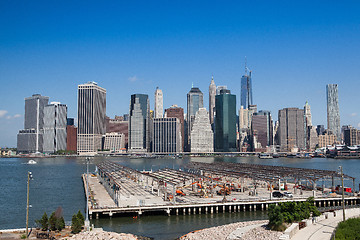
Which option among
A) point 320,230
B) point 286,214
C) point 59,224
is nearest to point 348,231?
point 320,230

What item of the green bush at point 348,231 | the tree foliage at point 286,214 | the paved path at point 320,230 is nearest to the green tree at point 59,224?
the tree foliage at point 286,214

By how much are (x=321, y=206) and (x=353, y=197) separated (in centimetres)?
721

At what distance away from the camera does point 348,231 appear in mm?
32156

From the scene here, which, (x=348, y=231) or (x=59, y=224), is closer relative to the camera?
(x=348, y=231)

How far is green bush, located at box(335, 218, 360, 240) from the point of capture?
31.1 m

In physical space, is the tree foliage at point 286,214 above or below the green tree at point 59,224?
above

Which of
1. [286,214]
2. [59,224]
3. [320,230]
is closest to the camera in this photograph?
[320,230]

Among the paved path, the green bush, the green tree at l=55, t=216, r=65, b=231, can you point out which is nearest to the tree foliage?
the paved path

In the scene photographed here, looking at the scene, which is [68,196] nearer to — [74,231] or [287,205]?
[74,231]

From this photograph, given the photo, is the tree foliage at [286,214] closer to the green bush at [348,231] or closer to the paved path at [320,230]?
the paved path at [320,230]

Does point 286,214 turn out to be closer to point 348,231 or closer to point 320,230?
point 320,230

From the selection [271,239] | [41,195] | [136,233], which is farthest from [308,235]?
[41,195]

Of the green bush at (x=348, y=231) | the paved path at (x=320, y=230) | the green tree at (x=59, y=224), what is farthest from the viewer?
the green tree at (x=59, y=224)

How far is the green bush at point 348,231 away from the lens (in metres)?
31.1
